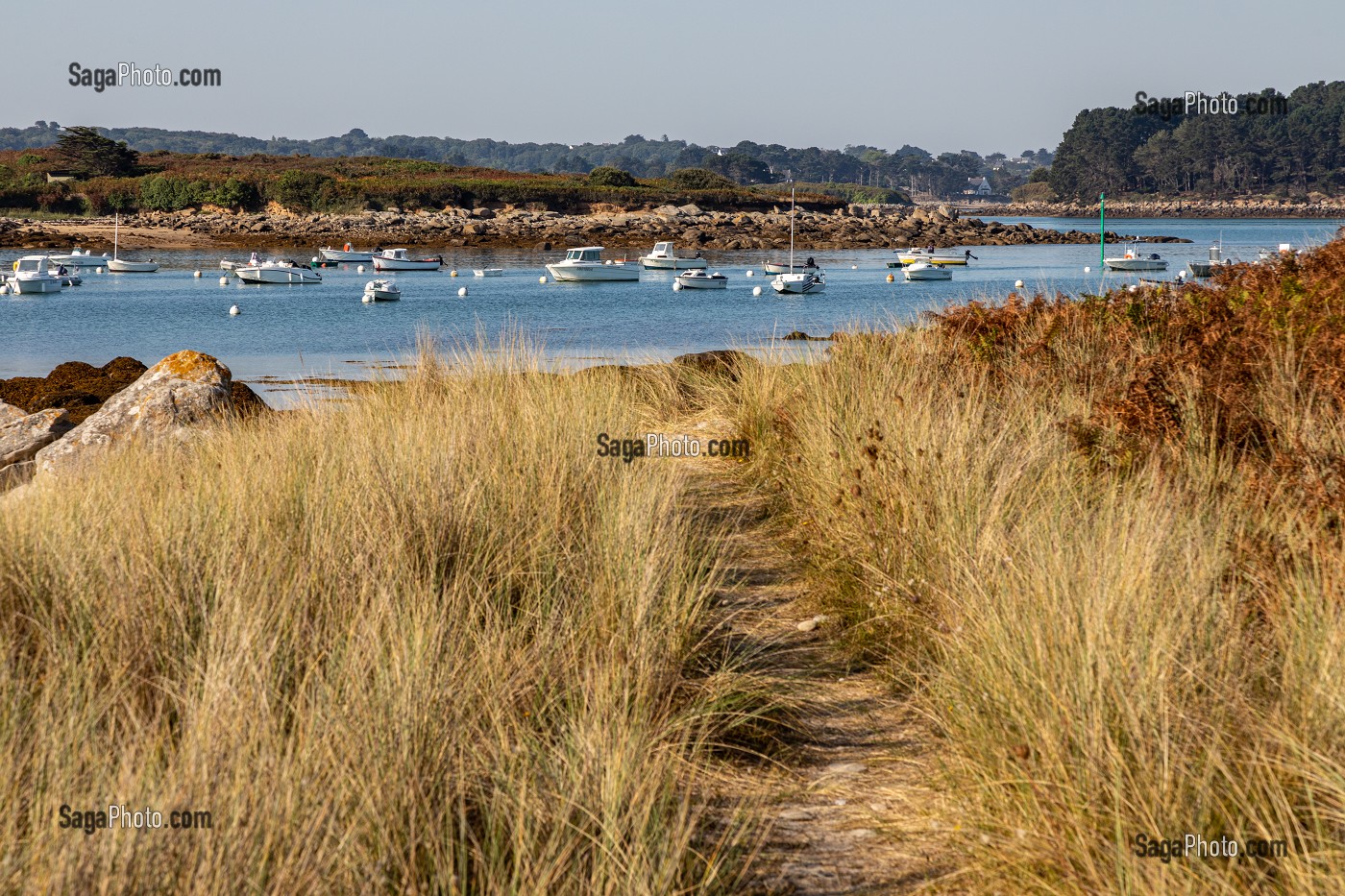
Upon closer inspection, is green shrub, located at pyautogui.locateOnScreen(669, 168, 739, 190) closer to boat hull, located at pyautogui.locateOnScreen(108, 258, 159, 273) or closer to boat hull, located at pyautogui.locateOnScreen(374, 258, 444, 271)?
boat hull, located at pyautogui.locateOnScreen(374, 258, 444, 271)

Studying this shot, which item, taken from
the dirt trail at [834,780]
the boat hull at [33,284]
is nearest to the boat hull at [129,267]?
the boat hull at [33,284]

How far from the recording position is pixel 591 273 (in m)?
53.0

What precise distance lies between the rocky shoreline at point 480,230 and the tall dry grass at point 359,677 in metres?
68.0

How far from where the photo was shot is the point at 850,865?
3461 mm

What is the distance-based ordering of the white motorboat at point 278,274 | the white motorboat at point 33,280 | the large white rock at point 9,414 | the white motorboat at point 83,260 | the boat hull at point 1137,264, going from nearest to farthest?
the large white rock at point 9,414
the white motorboat at point 33,280
the white motorboat at point 278,274
the boat hull at point 1137,264
the white motorboat at point 83,260

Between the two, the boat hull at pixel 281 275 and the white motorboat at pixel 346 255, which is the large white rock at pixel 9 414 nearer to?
the boat hull at pixel 281 275

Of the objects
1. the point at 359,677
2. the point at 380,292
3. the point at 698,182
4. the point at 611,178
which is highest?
the point at 698,182

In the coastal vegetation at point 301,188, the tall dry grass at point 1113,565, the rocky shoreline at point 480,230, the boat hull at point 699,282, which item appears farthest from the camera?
the coastal vegetation at point 301,188

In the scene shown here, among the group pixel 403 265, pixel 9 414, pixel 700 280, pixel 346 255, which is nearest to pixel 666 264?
pixel 700 280

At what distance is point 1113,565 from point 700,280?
148ft

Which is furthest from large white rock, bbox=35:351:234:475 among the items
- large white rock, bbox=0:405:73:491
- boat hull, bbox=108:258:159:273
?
boat hull, bbox=108:258:159:273

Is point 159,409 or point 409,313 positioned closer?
point 159,409

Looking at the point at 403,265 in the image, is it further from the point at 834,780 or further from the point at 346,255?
the point at 834,780

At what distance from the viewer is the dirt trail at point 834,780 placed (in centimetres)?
341
